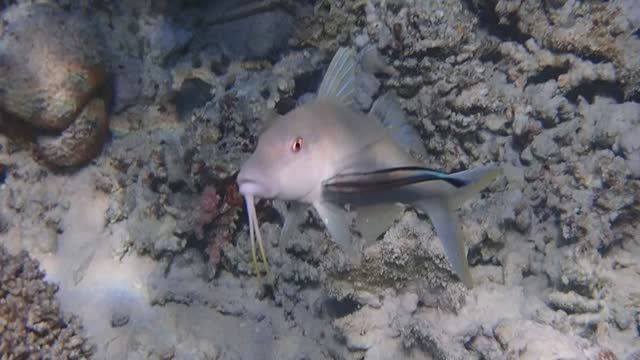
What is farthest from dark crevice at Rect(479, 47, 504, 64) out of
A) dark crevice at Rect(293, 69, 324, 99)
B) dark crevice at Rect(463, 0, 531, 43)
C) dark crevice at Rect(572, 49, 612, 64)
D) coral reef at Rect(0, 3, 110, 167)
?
coral reef at Rect(0, 3, 110, 167)

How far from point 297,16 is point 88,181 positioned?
7.73ft

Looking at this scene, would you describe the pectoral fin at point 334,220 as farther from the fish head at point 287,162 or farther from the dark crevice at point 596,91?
the dark crevice at point 596,91

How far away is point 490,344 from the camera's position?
3.59 m

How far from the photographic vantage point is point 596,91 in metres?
4.38

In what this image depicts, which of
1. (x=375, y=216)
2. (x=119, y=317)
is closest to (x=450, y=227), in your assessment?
(x=375, y=216)

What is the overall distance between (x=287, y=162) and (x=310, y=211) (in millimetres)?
2175

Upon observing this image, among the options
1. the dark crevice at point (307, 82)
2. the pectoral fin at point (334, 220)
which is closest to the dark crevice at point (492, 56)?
the dark crevice at point (307, 82)

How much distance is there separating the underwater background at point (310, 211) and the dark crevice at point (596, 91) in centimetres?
2

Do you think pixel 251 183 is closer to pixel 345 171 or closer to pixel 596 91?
pixel 345 171

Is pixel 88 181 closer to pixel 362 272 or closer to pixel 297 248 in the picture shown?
pixel 297 248

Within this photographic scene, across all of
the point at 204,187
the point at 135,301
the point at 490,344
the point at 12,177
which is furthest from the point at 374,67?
the point at 12,177

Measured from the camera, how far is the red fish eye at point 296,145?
77.0 inches

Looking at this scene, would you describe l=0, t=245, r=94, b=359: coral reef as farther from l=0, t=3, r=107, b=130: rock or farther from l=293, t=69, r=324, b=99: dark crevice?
l=293, t=69, r=324, b=99: dark crevice

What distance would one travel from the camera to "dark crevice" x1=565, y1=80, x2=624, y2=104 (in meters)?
4.32
